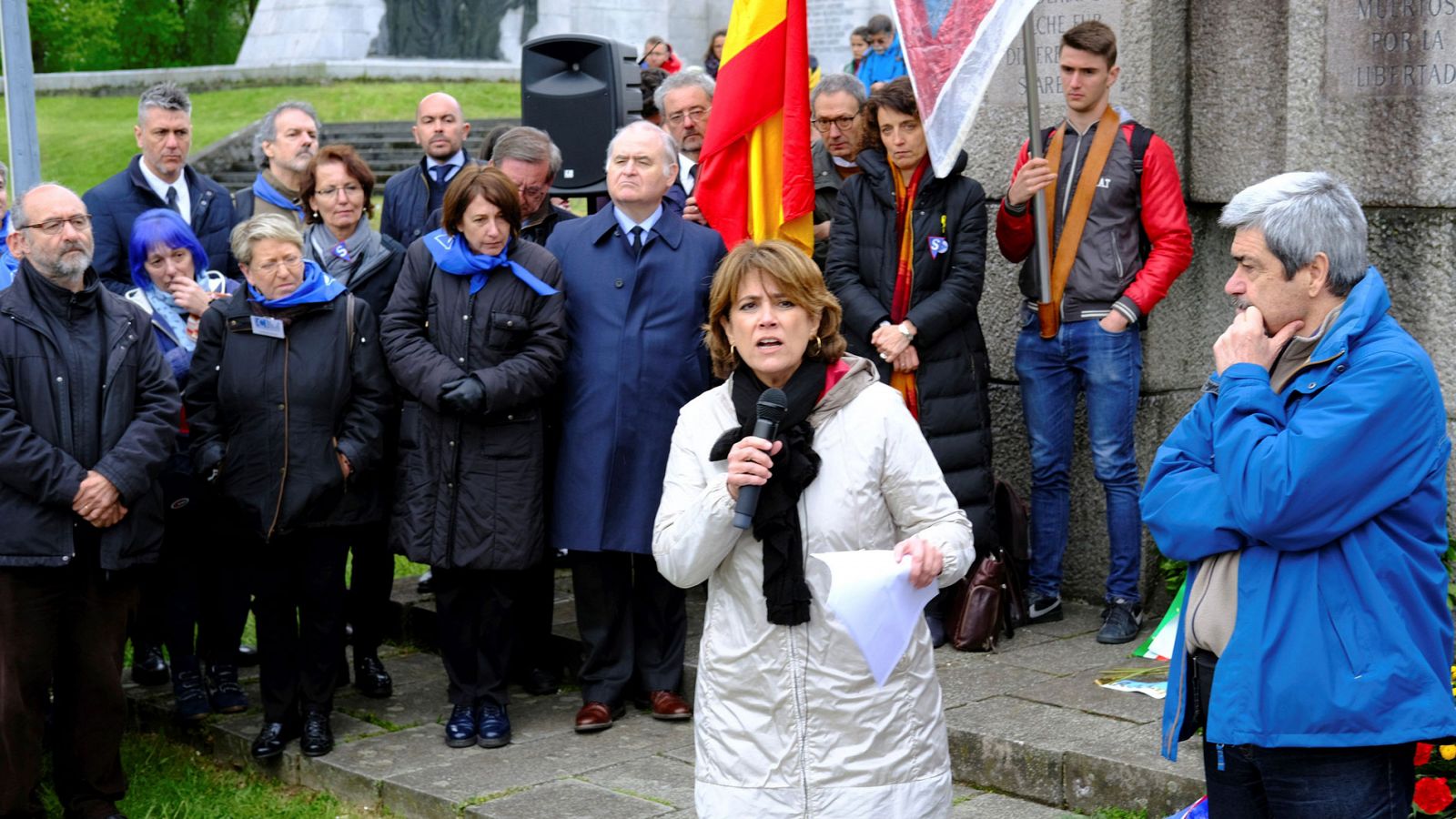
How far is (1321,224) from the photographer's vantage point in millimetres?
3229

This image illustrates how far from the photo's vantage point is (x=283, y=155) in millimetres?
7680

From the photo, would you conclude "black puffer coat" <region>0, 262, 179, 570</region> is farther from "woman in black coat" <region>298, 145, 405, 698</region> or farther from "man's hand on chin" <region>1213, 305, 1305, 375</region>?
"man's hand on chin" <region>1213, 305, 1305, 375</region>

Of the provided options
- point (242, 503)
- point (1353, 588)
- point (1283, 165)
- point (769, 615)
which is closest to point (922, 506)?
point (769, 615)

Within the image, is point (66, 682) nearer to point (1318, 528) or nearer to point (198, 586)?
point (198, 586)

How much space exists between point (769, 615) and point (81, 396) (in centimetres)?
292

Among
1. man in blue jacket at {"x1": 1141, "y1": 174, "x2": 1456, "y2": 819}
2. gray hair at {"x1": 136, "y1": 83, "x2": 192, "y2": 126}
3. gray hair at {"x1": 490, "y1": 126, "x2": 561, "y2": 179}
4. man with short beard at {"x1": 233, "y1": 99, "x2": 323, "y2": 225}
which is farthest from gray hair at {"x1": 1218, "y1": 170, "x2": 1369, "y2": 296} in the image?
gray hair at {"x1": 136, "y1": 83, "x2": 192, "y2": 126}

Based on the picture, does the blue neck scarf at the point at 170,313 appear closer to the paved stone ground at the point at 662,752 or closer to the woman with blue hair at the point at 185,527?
the woman with blue hair at the point at 185,527

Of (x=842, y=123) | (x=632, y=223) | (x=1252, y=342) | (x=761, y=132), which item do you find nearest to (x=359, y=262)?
(x=632, y=223)

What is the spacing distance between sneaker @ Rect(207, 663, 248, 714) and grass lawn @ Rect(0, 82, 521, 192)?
1750 cm

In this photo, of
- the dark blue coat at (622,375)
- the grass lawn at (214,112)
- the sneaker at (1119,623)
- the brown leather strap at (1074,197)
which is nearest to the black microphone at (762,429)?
the dark blue coat at (622,375)

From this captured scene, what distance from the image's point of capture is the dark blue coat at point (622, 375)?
240 inches

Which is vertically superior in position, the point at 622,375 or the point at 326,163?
the point at 326,163

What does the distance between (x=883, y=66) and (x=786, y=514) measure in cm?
1325

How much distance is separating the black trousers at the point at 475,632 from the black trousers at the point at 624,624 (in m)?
0.30
